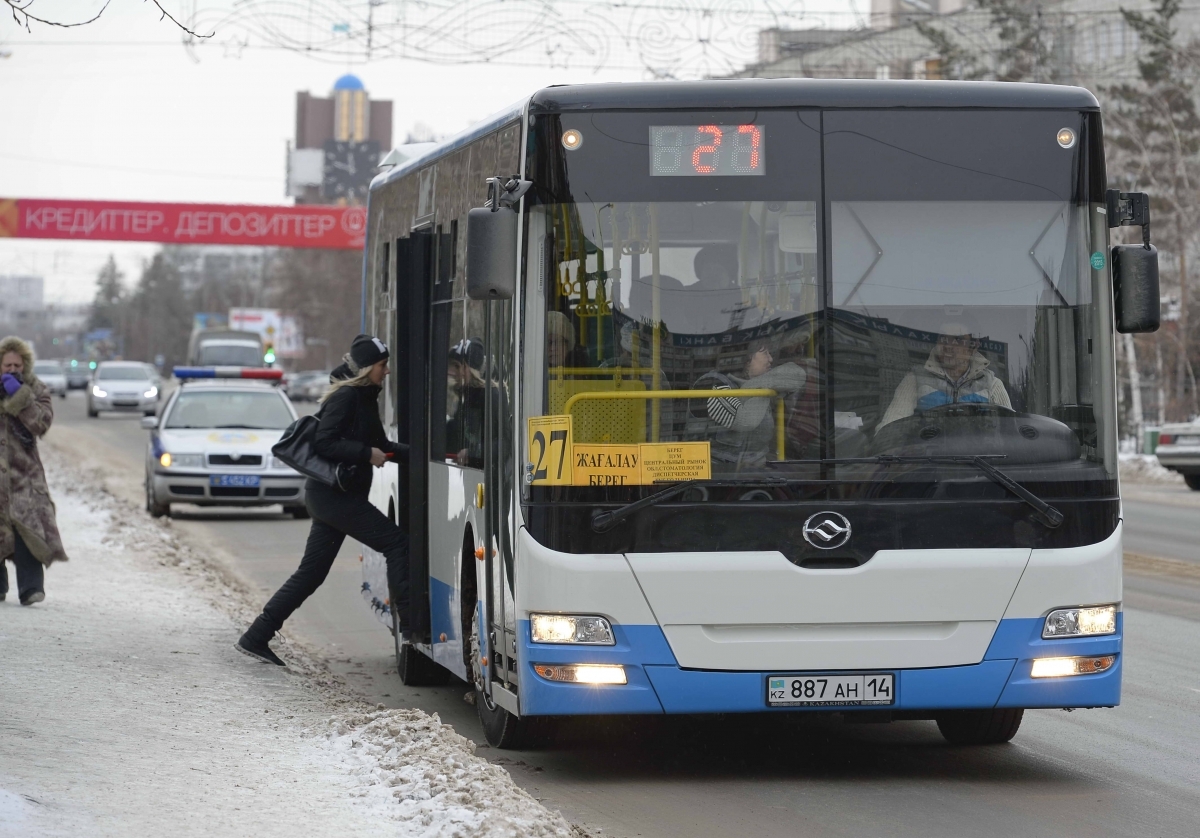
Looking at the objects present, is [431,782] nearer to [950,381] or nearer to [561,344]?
[561,344]

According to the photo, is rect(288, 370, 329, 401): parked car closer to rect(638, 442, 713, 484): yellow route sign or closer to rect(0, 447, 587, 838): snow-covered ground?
rect(0, 447, 587, 838): snow-covered ground

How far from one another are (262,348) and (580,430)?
6241 centimetres

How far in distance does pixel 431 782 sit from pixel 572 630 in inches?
40.1

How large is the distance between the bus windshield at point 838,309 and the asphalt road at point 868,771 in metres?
1.16

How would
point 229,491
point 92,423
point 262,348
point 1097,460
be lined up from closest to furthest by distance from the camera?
point 1097,460 → point 229,491 → point 92,423 → point 262,348

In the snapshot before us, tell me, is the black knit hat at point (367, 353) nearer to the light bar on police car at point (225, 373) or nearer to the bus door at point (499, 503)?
the bus door at point (499, 503)

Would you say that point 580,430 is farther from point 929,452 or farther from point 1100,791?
point 1100,791

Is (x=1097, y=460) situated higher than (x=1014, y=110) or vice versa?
(x=1014, y=110)

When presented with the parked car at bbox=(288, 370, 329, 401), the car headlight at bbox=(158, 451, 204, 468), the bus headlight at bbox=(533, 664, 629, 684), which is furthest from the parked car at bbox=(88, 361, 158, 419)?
the bus headlight at bbox=(533, 664, 629, 684)

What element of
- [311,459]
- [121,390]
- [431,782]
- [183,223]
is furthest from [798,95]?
[183,223]

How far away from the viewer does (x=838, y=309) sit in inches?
282

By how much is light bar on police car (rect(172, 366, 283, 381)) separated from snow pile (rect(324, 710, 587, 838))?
55.0 ft

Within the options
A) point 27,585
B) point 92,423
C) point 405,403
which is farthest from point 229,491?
point 92,423

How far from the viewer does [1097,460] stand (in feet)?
24.0
